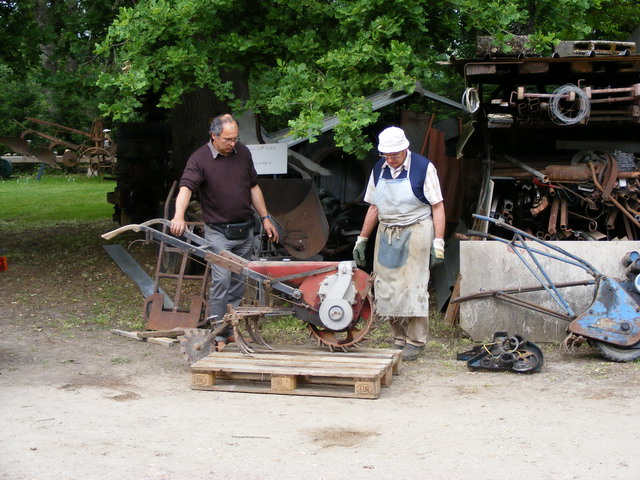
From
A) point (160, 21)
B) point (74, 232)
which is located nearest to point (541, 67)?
point (160, 21)

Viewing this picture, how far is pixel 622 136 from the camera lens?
32.1 ft

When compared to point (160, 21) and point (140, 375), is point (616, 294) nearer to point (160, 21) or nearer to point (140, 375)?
point (140, 375)

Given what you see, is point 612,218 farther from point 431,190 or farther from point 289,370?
point 289,370

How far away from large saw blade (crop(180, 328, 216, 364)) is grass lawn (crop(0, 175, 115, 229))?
34.8 feet

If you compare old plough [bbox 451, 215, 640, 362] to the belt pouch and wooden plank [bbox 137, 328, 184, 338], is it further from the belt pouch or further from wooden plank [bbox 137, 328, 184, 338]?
wooden plank [bbox 137, 328, 184, 338]

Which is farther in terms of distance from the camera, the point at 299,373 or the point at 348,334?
the point at 348,334

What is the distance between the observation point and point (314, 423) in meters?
5.66

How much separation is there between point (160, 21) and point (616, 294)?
15.7 feet

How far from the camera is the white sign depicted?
10109mm

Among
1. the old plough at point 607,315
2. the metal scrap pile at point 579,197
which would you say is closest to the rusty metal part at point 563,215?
the metal scrap pile at point 579,197

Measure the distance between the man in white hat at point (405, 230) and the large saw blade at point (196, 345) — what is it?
1393 millimetres

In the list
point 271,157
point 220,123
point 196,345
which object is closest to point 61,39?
point 271,157

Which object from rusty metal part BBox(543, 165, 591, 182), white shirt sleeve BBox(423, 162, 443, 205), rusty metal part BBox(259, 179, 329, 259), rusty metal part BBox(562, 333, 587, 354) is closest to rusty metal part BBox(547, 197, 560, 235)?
rusty metal part BBox(543, 165, 591, 182)

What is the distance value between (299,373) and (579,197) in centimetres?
428
